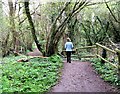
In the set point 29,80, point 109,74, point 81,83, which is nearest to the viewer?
point 81,83

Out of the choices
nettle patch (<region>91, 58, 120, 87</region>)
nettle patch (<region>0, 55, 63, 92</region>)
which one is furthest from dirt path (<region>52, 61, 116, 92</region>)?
nettle patch (<region>0, 55, 63, 92</region>)

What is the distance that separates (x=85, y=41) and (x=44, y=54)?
1435cm

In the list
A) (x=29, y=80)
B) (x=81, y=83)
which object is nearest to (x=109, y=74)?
(x=81, y=83)

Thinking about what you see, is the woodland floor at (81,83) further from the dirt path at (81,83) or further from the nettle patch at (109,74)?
the nettle patch at (109,74)

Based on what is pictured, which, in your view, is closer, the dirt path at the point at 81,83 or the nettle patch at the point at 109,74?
the dirt path at the point at 81,83

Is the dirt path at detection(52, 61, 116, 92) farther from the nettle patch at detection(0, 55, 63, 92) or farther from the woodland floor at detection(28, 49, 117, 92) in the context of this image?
the nettle patch at detection(0, 55, 63, 92)

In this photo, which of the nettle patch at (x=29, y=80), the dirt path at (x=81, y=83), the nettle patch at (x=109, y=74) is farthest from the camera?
the nettle patch at (x=109, y=74)

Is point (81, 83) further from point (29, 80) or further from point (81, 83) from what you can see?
point (29, 80)

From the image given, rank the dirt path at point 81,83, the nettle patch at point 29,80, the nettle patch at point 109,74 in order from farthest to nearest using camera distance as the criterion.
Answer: the nettle patch at point 109,74, the dirt path at point 81,83, the nettle patch at point 29,80

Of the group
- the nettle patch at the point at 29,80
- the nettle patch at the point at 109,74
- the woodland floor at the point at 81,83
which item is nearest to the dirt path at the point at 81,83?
the woodland floor at the point at 81,83

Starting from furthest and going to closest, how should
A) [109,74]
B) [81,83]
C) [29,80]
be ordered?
[109,74]
[29,80]
[81,83]

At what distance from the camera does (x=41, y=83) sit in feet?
31.0

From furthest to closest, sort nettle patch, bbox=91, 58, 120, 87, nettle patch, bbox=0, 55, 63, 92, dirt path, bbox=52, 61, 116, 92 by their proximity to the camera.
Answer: nettle patch, bbox=91, 58, 120, 87, dirt path, bbox=52, 61, 116, 92, nettle patch, bbox=0, 55, 63, 92

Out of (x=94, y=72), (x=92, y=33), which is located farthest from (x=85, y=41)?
(x=94, y=72)
